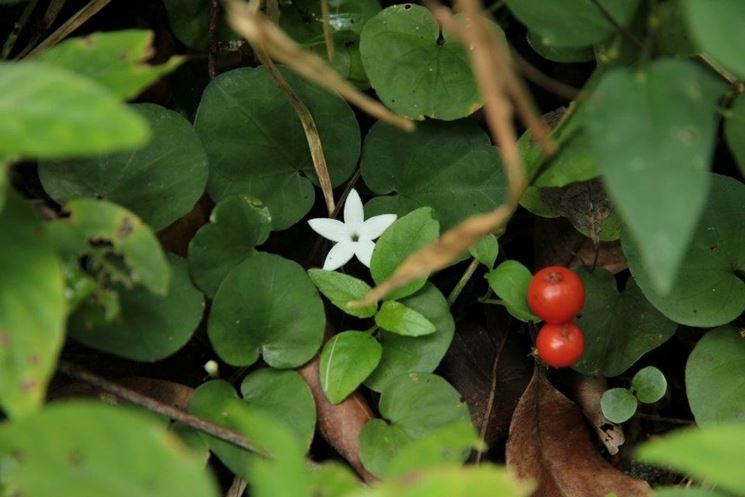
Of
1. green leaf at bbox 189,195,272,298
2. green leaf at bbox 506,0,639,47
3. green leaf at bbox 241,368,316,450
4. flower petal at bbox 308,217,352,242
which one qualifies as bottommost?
green leaf at bbox 241,368,316,450

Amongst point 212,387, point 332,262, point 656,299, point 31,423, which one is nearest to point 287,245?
point 332,262

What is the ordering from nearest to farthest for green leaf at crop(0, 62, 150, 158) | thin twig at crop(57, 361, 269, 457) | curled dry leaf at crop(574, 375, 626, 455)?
green leaf at crop(0, 62, 150, 158)
thin twig at crop(57, 361, 269, 457)
curled dry leaf at crop(574, 375, 626, 455)

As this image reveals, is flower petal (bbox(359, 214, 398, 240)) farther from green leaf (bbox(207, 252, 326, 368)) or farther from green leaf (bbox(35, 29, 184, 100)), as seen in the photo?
green leaf (bbox(35, 29, 184, 100))

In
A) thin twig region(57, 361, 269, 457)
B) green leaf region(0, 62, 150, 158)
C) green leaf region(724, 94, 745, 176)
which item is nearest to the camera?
green leaf region(0, 62, 150, 158)

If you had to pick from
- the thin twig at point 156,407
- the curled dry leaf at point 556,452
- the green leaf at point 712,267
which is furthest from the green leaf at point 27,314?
the green leaf at point 712,267

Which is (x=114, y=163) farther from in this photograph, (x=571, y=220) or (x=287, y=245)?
(x=571, y=220)

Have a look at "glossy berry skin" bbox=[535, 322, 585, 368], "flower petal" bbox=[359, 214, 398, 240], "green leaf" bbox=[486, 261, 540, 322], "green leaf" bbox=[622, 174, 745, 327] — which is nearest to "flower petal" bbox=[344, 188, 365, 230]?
"flower petal" bbox=[359, 214, 398, 240]

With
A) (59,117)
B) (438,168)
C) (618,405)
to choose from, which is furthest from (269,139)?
(618,405)

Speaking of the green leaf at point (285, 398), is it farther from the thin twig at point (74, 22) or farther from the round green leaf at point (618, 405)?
the thin twig at point (74, 22)

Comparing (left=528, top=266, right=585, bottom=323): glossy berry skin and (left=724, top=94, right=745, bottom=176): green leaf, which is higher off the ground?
(left=724, top=94, right=745, bottom=176): green leaf
